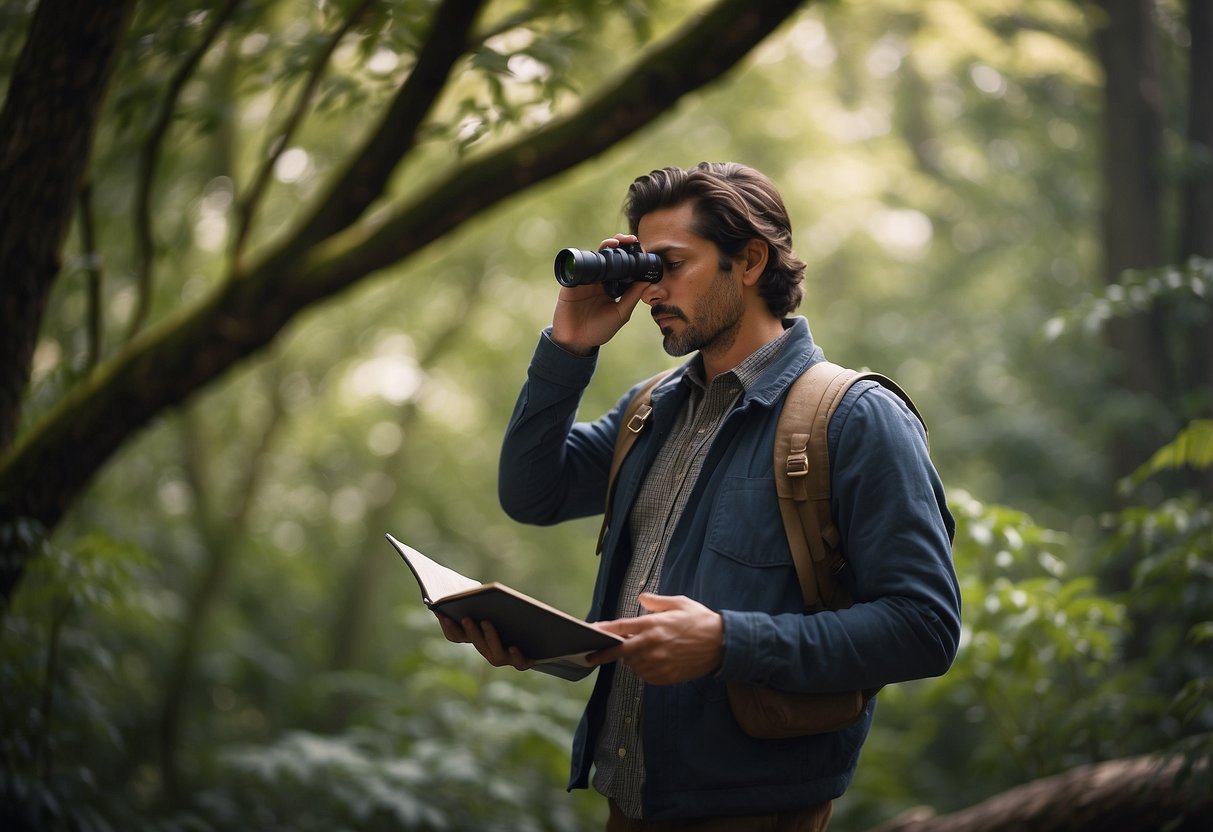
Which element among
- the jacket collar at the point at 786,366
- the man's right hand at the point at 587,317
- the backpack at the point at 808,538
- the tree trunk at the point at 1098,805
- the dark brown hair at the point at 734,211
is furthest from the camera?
the tree trunk at the point at 1098,805

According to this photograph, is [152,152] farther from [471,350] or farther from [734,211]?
[471,350]

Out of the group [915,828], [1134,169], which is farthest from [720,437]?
[1134,169]

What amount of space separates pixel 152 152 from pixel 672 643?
2656mm

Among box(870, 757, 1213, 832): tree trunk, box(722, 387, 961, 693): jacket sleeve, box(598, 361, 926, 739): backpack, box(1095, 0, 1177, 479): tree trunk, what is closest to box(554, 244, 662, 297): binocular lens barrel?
box(598, 361, 926, 739): backpack

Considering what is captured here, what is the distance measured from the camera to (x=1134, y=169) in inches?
253

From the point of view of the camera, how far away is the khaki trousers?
212 cm

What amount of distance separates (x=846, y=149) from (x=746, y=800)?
7.48 m

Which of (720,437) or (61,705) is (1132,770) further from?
(61,705)

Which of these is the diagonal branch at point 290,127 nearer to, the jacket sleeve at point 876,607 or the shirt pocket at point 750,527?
the shirt pocket at point 750,527

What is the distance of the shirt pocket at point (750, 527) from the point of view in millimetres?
2109

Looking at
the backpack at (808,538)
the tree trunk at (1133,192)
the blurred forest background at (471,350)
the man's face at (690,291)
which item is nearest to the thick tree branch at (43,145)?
the blurred forest background at (471,350)

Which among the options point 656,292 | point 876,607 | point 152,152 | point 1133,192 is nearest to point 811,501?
point 876,607

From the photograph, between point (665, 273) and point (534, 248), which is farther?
point (534, 248)

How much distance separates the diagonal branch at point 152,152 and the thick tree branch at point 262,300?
0.66 feet
